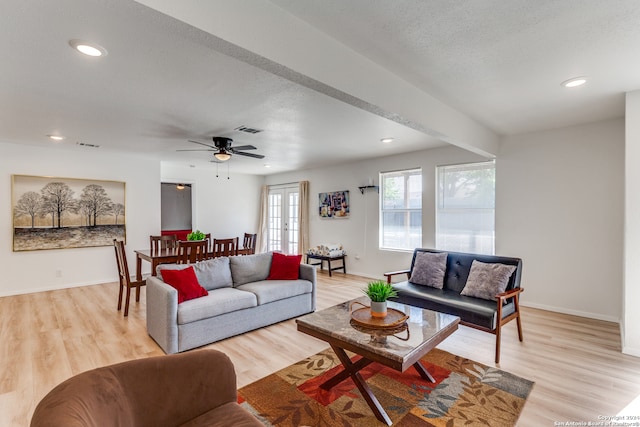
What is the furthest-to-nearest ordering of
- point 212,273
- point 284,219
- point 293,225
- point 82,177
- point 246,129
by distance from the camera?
point 284,219 < point 293,225 < point 82,177 < point 246,129 < point 212,273

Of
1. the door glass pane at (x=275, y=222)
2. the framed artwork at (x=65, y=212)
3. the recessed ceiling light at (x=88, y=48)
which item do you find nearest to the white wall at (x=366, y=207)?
the door glass pane at (x=275, y=222)

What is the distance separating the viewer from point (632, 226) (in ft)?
9.24

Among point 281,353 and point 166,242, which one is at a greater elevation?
point 166,242

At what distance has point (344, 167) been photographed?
21.5ft

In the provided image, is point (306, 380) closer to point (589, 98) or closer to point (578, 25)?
point (578, 25)

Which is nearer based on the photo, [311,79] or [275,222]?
[311,79]

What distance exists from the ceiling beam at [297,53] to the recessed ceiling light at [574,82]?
1.12 metres

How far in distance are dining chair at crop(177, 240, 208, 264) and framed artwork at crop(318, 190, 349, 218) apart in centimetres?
323

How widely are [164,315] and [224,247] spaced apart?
1.64 metres

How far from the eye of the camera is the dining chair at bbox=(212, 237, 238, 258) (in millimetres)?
4355

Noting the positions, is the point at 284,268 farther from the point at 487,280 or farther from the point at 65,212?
the point at 65,212

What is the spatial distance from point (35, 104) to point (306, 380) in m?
3.74

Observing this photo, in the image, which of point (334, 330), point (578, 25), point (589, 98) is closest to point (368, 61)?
point (578, 25)

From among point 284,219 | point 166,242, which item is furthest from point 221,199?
point 166,242
